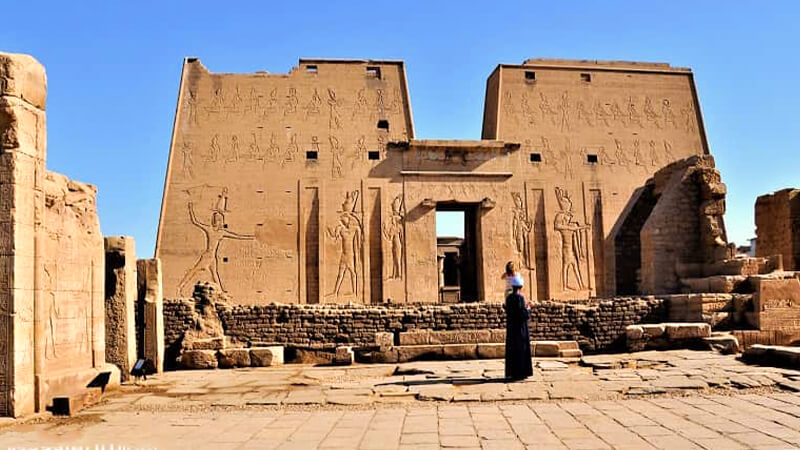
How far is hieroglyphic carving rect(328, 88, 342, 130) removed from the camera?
18.9m

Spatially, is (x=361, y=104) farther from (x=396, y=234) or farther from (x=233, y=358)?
(x=233, y=358)

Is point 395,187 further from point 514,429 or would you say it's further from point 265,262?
point 514,429

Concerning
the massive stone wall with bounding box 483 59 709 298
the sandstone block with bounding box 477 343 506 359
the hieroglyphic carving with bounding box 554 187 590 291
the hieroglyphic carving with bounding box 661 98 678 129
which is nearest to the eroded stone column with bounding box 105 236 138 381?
the sandstone block with bounding box 477 343 506 359

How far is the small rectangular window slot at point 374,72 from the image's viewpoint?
19422 millimetres

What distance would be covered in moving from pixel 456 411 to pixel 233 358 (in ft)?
18.8

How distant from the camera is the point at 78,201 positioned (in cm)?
789

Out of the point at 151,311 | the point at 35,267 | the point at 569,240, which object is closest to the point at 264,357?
the point at 151,311

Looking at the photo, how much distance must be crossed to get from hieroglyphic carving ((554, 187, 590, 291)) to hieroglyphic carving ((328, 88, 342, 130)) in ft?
20.6

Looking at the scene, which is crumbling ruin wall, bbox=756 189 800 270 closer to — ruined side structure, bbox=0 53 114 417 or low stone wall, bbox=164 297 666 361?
low stone wall, bbox=164 297 666 361

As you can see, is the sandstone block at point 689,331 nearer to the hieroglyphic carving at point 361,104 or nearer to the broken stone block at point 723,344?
the broken stone block at point 723,344

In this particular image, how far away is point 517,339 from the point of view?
8211 millimetres

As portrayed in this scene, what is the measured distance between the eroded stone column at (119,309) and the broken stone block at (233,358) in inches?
72.9

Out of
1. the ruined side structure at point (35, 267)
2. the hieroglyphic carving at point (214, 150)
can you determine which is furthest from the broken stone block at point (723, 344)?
the hieroglyphic carving at point (214, 150)

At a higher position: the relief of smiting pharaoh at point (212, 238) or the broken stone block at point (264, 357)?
the relief of smiting pharaoh at point (212, 238)
